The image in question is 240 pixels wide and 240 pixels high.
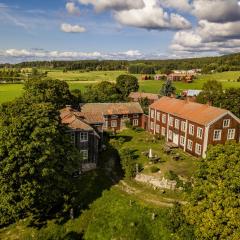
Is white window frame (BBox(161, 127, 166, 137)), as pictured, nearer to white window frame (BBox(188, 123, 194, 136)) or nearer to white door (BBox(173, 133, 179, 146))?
white door (BBox(173, 133, 179, 146))

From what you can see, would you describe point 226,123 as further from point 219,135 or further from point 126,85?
point 126,85

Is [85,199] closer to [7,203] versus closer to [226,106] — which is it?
[7,203]

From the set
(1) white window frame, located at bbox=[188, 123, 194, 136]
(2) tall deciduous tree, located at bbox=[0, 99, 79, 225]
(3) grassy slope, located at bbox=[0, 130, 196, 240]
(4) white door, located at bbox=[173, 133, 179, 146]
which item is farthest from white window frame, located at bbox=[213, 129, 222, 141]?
(2) tall deciduous tree, located at bbox=[0, 99, 79, 225]

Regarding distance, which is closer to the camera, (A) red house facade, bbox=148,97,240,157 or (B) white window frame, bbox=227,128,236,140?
(A) red house facade, bbox=148,97,240,157

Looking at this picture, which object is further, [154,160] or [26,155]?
[154,160]

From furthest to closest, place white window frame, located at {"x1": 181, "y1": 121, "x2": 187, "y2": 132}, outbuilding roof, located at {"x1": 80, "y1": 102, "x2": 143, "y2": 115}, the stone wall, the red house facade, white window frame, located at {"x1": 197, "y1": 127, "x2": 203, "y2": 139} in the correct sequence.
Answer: outbuilding roof, located at {"x1": 80, "y1": 102, "x2": 143, "y2": 115} → white window frame, located at {"x1": 181, "y1": 121, "x2": 187, "y2": 132} → white window frame, located at {"x1": 197, "y1": 127, "x2": 203, "y2": 139} → the red house facade → the stone wall

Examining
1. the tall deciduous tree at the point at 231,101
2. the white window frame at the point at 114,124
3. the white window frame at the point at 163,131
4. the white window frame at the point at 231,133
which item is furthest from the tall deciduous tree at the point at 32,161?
the tall deciduous tree at the point at 231,101

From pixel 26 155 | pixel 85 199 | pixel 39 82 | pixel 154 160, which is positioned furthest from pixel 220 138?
pixel 39 82

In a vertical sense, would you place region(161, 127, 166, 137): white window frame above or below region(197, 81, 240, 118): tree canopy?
below
